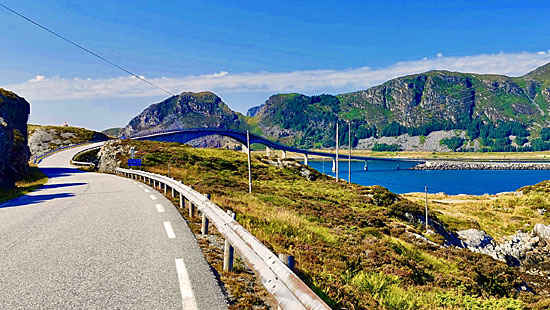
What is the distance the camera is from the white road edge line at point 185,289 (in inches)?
192

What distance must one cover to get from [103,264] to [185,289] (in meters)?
2.18

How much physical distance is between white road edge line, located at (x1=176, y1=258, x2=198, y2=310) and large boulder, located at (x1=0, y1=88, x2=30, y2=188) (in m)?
26.2

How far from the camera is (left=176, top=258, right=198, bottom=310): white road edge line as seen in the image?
192 inches

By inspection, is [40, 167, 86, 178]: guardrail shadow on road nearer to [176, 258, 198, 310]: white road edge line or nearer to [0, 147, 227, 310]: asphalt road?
[0, 147, 227, 310]: asphalt road

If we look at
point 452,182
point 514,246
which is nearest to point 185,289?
point 514,246

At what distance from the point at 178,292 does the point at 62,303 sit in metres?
1.52

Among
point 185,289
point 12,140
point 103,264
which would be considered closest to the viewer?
point 185,289

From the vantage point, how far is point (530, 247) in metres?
33.3

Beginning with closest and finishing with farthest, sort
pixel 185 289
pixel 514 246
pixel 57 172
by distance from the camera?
pixel 185 289, pixel 514 246, pixel 57 172

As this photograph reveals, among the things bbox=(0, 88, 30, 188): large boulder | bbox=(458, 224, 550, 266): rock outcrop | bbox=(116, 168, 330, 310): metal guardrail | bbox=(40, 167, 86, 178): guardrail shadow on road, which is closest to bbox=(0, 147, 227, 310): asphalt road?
bbox=(116, 168, 330, 310): metal guardrail

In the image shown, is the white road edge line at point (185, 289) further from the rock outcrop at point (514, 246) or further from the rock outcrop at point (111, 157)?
the rock outcrop at point (111, 157)

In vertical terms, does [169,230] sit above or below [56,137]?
below

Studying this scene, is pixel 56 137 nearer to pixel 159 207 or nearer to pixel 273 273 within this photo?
pixel 159 207

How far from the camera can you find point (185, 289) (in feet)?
17.9
